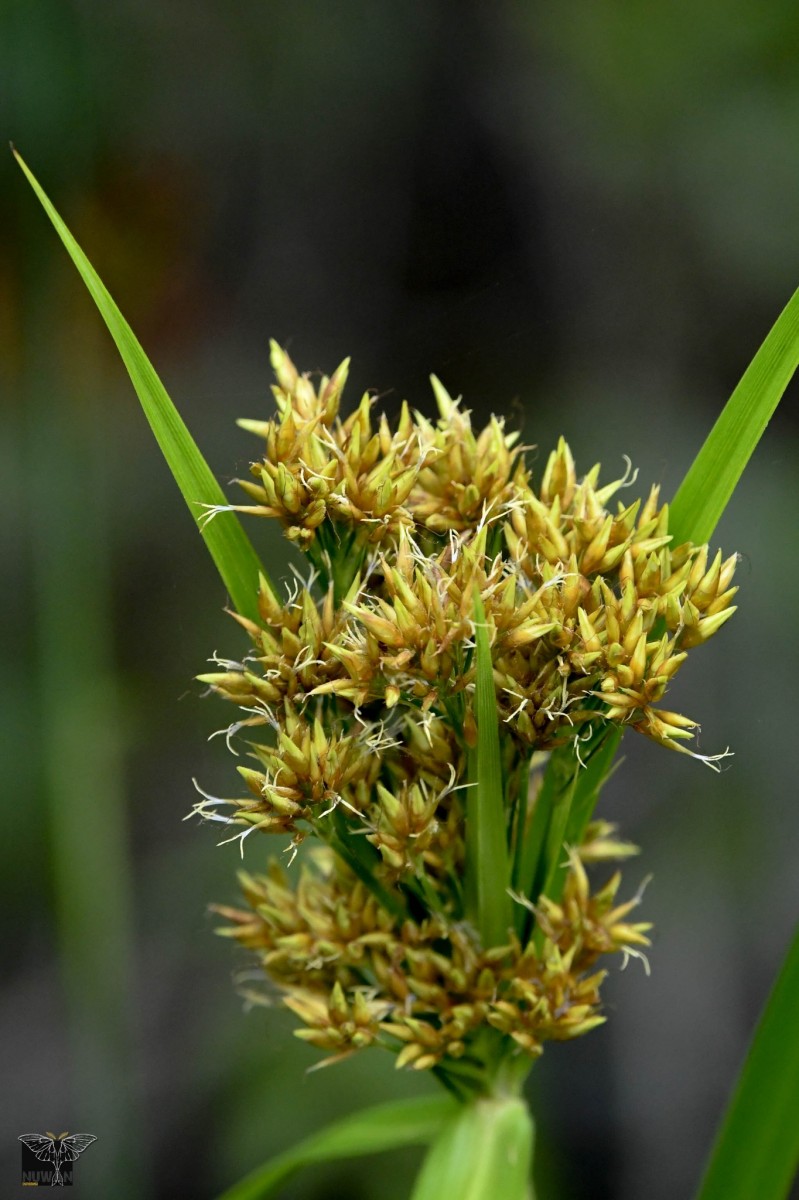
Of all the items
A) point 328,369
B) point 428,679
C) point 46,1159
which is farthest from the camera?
point 328,369

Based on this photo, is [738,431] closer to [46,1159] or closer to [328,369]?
[46,1159]

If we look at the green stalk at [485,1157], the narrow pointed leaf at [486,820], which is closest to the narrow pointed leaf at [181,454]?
the narrow pointed leaf at [486,820]

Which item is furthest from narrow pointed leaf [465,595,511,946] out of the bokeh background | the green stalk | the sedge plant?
the bokeh background

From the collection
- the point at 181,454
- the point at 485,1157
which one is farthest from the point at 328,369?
the point at 485,1157

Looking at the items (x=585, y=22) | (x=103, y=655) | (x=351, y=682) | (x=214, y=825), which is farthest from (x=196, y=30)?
(x=351, y=682)

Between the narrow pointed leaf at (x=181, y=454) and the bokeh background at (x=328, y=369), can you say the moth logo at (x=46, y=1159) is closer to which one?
the bokeh background at (x=328, y=369)

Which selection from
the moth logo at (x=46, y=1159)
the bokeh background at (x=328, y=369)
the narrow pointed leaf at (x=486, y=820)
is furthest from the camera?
the bokeh background at (x=328, y=369)
